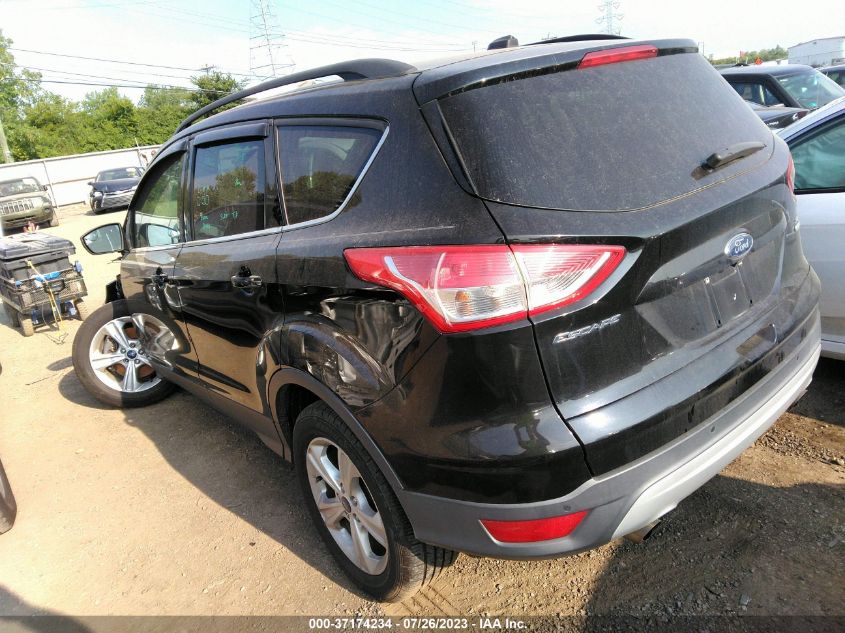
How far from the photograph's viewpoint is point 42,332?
7348mm

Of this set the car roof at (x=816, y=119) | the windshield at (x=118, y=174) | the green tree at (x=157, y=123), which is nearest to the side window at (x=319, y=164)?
the car roof at (x=816, y=119)

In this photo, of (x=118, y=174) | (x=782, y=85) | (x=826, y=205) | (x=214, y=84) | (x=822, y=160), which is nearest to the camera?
(x=826, y=205)

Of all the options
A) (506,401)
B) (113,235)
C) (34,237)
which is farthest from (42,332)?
(506,401)

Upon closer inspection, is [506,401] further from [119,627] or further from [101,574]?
[101,574]

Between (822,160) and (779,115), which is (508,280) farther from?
(779,115)

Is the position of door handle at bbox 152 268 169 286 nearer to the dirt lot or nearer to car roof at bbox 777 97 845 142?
the dirt lot

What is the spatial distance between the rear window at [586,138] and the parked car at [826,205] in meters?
1.32

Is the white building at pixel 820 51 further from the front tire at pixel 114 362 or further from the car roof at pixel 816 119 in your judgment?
the front tire at pixel 114 362

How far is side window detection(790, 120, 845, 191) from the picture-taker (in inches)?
128

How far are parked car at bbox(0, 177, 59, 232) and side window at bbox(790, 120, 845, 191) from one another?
2023 cm

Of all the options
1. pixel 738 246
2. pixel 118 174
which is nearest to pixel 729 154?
pixel 738 246

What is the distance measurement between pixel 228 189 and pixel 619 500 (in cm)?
220

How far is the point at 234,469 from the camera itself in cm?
365

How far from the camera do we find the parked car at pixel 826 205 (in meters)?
3.08
